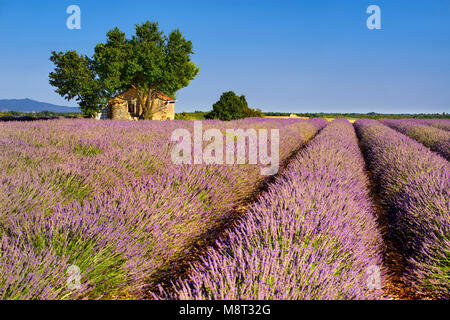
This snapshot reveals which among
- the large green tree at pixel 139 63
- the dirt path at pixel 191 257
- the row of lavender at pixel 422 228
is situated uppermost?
the large green tree at pixel 139 63

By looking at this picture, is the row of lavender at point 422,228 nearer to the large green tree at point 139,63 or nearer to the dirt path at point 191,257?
the dirt path at point 191,257

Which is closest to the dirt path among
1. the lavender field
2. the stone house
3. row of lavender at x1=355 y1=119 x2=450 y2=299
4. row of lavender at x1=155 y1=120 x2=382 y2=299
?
the lavender field

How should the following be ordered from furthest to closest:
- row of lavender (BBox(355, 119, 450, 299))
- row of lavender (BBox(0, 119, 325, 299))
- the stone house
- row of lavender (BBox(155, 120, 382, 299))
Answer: the stone house → row of lavender (BBox(355, 119, 450, 299)) → row of lavender (BBox(0, 119, 325, 299)) → row of lavender (BBox(155, 120, 382, 299))

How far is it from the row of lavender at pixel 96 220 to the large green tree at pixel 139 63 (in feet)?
58.5

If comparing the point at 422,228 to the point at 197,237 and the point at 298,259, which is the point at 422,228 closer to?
the point at 298,259

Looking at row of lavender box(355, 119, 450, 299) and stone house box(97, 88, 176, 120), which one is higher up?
stone house box(97, 88, 176, 120)

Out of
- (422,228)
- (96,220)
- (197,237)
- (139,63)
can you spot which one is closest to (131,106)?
(139,63)

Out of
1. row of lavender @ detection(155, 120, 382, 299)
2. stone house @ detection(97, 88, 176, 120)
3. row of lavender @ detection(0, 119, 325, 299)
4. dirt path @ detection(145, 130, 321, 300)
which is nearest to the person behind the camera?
row of lavender @ detection(155, 120, 382, 299)

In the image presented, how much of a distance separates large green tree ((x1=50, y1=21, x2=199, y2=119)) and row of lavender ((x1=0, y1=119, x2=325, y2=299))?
17832mm

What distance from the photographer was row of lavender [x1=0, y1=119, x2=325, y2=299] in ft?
4.04

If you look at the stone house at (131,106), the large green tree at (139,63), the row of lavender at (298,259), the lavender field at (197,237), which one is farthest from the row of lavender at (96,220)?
the stone house at (131,106)

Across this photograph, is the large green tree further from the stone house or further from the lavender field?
the lavender field

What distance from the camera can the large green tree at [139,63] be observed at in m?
19.3
